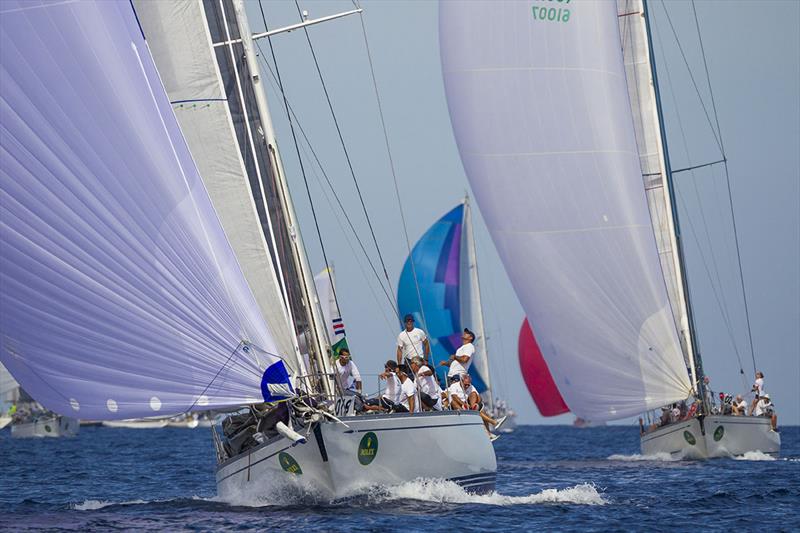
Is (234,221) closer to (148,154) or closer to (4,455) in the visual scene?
(148,154)

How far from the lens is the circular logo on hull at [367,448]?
1642 centimetres

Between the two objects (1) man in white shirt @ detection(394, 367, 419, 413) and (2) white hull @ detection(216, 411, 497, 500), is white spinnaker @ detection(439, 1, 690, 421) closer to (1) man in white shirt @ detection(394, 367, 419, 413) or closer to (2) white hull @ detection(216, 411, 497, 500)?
(1) man in white shirt @ detection(394, 367, 419, 413)

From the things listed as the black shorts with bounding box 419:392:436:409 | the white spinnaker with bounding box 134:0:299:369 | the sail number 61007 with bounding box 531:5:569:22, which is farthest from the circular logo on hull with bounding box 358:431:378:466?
the sail number 61007 with bounding box 531:5:569:22

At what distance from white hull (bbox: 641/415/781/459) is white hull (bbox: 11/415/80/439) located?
44.4 m

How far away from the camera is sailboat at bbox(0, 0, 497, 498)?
1373cm

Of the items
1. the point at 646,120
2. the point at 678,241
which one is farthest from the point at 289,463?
the point at 646,120

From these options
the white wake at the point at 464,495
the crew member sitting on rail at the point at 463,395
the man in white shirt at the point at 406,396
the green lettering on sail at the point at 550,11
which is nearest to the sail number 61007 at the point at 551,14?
the green lettering on sail at the point at 550,11

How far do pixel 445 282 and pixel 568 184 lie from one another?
25.8 meters

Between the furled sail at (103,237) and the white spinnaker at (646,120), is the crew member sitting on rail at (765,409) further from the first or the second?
the furled sail at (103,237)

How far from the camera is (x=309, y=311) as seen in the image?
1764 cm

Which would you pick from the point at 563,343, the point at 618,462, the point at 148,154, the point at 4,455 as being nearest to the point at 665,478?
the point at 563,343

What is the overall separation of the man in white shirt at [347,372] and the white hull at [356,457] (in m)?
1.53

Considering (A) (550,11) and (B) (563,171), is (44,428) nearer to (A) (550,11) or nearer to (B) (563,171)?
(B) (563,171)

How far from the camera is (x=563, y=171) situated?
90.9 feet
